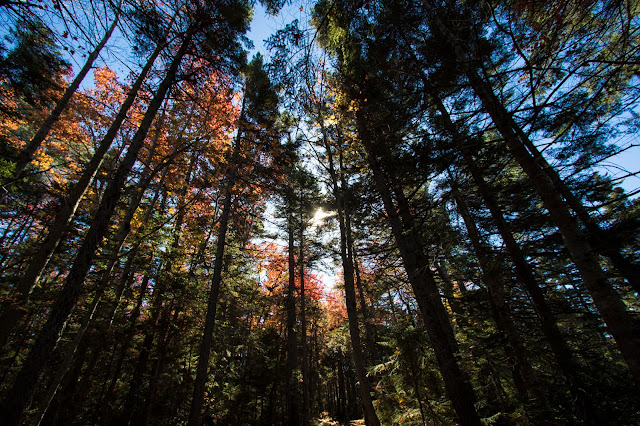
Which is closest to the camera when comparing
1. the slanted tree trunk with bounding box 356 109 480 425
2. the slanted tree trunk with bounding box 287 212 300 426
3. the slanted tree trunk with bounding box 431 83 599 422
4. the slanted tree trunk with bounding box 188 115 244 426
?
the slanted tree trunk with bounding box 431 83 599 422

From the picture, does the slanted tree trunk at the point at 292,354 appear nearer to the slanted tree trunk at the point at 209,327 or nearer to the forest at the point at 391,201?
the forest at the point at 391,201

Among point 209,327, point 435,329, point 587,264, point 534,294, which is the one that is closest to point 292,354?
point 209,327

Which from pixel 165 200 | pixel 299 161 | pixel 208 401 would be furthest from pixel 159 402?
pixel 299 161

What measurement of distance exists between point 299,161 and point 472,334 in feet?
29.5

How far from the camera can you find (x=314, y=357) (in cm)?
2130

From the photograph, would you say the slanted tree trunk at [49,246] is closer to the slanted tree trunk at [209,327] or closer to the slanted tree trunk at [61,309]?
the slanted tree trunk at [61,309]

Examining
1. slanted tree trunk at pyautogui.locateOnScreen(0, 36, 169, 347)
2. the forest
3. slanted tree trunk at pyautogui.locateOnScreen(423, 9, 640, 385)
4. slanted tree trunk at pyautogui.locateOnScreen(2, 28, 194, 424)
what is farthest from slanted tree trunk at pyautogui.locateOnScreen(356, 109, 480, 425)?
slanted tree trunk at pyautogui.locateOnScreen(0, 36, 169, 347)

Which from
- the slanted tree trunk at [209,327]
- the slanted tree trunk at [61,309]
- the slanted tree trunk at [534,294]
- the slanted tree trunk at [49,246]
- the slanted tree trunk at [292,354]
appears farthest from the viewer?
the slanted tree trunk at [292,354]

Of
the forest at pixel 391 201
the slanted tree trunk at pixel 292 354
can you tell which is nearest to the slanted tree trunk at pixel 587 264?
the forest at pixel 391 201

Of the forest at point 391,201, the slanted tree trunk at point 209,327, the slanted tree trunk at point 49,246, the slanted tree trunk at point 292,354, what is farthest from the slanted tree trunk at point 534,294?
the slanted tree trunk at point 292,354

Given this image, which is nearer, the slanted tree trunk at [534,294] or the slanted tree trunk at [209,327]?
the slanted tree trunk at [534,294]

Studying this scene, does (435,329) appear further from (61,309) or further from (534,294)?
(61,309)

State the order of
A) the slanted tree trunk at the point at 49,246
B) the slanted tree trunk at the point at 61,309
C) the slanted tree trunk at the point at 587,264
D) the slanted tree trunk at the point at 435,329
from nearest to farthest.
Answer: the slanted tree trunk at the point at 587,264, the slanted tree trunk at the point at 61,309, the slanted tree trunk at the point at 435,329, the slanted tree trunk at the point at 49,246

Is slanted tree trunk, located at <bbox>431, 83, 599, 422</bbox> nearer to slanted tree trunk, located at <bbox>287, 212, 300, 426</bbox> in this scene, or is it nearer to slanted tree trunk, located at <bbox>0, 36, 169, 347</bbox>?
slanted tree trunk, located at <bbox>0, 36, 169, 347</bbox>
